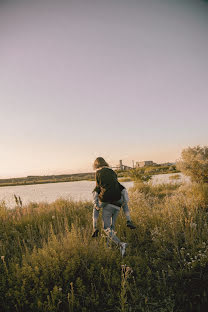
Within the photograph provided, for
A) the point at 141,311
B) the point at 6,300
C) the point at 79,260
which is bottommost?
the point at 141,311

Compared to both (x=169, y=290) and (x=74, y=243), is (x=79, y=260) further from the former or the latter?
(x=169, y=290)

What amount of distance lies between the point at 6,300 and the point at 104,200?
242 centimetres

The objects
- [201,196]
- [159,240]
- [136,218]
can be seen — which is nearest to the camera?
[159,240]

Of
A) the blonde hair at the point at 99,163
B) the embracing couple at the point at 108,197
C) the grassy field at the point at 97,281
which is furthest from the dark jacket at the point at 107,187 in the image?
the grassy field at the point at 97,281

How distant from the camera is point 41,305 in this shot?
2.54 meters

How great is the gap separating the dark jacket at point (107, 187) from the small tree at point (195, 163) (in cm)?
917

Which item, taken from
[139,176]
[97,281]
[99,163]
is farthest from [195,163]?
[97,281]

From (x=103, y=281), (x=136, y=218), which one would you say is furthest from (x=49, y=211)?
(x=103, y=281)

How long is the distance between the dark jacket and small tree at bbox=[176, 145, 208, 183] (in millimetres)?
9166

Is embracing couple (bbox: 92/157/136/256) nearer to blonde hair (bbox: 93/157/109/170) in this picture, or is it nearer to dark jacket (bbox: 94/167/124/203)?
dark jacket (bbox: 94/167/124/203)

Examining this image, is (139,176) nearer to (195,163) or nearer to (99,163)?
(195,163)

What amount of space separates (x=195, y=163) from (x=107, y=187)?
9.69 metres

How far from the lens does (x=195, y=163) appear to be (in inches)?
476

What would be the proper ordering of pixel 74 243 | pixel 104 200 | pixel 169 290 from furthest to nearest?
pixel 104 200 < pixel 74 243 < pixel 169 290
